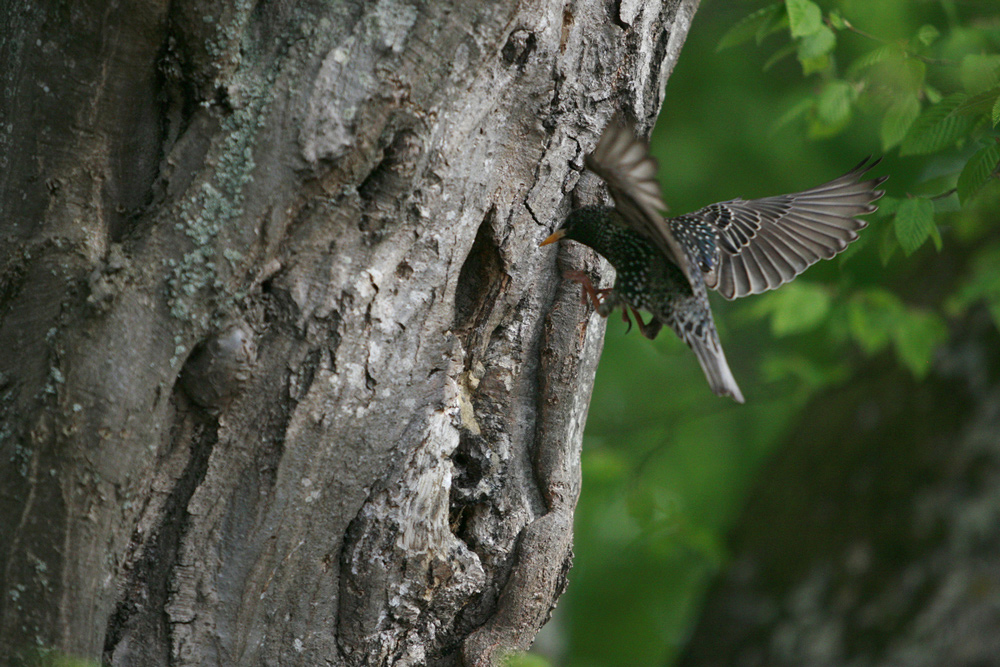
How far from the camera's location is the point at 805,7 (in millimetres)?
2463

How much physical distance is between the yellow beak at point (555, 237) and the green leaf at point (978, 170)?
3.51 ft

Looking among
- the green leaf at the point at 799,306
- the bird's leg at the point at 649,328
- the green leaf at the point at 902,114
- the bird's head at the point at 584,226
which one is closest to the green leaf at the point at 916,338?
the green leaf at the point at 799,306

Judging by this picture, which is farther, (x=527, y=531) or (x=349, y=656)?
(x=527, y=531)

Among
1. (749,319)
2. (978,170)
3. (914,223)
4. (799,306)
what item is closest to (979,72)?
(978,170)

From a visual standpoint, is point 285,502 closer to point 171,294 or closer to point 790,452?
point 171,294

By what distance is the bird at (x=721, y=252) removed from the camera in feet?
8.04

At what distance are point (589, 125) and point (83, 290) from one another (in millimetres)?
1298

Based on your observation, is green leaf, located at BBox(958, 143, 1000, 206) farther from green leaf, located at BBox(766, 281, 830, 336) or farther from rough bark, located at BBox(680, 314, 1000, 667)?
rough bark, located at BBox(680, 314, 1000, 667)

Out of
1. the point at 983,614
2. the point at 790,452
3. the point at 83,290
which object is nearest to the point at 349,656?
the point at 83,290

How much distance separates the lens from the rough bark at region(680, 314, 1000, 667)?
12.7ft

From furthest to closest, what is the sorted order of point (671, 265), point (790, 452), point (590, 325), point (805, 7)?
point (790, 452) → point (671, 265) → point (805, 7) → point (590, 325)

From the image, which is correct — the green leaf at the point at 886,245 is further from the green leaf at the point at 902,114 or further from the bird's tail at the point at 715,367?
the bird's tail at the point at 715,367

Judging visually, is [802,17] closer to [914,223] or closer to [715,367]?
[914,223]

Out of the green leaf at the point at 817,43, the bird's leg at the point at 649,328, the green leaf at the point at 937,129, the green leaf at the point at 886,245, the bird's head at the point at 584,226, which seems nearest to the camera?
the bird's head at the point at 584,226
